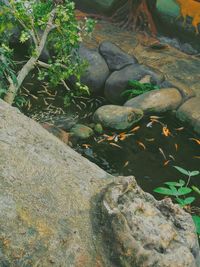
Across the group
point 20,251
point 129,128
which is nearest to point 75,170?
point 20,251

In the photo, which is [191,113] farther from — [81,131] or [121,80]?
[81,131]

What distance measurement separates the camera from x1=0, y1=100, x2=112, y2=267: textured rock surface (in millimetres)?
1708

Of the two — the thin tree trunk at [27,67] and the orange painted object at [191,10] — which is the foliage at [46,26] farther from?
the orange painted object at [191,10]

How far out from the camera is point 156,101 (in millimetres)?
6371

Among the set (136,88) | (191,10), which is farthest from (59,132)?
(191,10)

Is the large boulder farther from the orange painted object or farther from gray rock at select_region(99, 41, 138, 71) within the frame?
the orange painted object

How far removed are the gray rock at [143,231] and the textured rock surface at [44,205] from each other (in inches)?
3.3

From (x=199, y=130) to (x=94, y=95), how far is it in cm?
179

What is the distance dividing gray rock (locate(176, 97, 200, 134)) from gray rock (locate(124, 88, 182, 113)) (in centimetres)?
13

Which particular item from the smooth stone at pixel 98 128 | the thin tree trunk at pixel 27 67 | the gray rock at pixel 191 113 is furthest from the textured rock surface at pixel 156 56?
the thin tree trunk at pixel 27 67

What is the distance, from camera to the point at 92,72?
22.8 feet

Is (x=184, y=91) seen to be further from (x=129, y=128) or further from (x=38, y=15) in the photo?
(x=38, y=15)

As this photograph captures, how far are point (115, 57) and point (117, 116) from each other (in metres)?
1.58

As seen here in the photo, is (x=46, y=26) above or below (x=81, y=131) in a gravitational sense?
above
